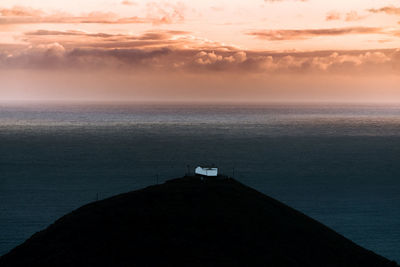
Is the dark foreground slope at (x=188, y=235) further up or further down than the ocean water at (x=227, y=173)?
further up

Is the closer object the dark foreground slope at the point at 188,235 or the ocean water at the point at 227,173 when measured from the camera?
the dark foreground slope at the point at 188,235

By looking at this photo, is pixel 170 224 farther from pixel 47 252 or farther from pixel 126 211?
pixel 47 252

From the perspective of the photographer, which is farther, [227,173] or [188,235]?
[227,173]

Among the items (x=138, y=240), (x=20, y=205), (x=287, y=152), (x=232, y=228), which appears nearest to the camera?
(x=138, y=240)

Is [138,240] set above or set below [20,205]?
above

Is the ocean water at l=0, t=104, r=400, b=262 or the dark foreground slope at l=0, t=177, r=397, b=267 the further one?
the ocean water at l=0, t=104, r=400, b=262

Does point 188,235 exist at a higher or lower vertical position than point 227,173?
higher

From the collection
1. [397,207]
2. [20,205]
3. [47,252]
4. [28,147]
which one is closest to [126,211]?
[47,252]

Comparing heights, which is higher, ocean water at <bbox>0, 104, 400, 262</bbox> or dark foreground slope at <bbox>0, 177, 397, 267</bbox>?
dark foreground slope at <bbox>0, 177, 397, 267</bbox>
